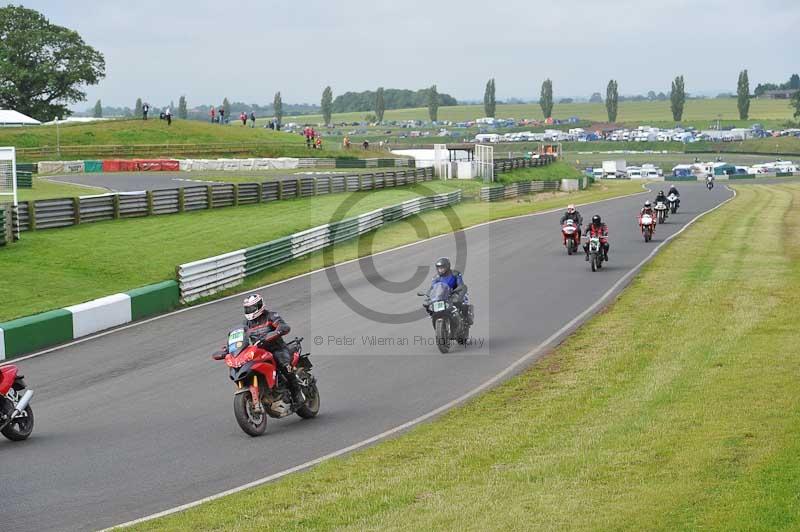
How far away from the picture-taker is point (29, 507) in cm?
1027

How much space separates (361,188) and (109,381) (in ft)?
129

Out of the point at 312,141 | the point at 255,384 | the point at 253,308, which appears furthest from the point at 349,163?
the point at 255,384

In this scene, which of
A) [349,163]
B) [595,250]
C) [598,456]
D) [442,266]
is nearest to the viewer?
[598,456]

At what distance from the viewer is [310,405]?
1418 centimetres

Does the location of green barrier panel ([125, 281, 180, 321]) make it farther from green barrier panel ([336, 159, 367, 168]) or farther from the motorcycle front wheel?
green barrier panel ([336, 159, 367, 168])

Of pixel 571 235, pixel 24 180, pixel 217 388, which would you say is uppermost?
pixel 24 180

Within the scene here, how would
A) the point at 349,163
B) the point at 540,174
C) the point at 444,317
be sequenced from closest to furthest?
the point at 444,317 → the point at 349,163 → the point at 540,174

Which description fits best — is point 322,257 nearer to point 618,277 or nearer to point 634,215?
point 618,277

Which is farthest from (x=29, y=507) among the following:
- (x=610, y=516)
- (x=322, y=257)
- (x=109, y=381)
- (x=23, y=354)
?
(x=322, y=257)

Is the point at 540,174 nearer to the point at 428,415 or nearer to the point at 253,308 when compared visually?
the point at 428,415

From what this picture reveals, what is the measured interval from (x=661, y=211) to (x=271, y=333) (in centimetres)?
3601

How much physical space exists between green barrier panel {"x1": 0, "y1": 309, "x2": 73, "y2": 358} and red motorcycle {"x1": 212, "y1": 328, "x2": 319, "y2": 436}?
7.57m

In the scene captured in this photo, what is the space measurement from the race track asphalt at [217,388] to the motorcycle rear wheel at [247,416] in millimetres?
169

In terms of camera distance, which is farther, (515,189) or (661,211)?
(515,189)
